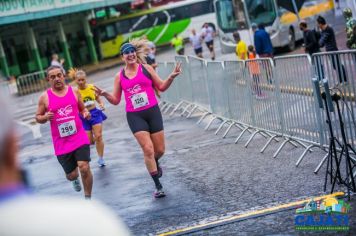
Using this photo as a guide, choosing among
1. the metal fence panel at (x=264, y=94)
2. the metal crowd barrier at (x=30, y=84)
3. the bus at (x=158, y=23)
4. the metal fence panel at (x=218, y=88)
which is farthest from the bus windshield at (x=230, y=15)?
the bus at (x=158, y=23)

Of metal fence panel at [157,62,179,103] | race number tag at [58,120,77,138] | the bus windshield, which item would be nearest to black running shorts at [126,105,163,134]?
race number tag at [58,120,77,138]

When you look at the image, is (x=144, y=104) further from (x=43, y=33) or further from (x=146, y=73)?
(x=43, y=33)

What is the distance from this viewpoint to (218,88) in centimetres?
1352

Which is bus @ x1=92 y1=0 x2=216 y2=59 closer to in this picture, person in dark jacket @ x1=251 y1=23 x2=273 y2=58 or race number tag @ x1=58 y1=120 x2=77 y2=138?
person in dark jacket @ x1=251 y1=23 x2=273 y2=58

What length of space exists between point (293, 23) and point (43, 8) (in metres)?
21.0

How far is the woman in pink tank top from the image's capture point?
8547mm

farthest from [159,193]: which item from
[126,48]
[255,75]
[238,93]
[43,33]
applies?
[43,33]

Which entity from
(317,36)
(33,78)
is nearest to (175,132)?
(317,36)

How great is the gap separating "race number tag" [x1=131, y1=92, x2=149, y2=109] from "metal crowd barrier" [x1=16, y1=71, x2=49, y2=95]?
2904 cm

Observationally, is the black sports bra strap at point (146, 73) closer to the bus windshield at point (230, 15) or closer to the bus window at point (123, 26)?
the bus windshield at point (230, 15)

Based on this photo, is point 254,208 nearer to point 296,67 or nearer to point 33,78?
point 296,67

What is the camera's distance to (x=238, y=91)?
12117 mm

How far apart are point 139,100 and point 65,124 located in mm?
1059

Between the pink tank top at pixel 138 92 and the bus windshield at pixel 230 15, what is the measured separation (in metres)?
20.5
